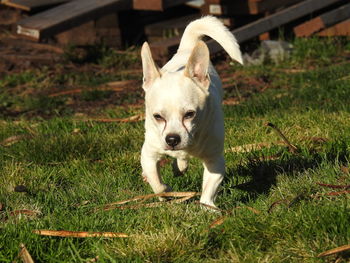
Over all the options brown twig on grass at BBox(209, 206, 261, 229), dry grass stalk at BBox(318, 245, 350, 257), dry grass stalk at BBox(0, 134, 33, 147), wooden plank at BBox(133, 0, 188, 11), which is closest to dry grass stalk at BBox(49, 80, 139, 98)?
wooden plank at BBox(133, 0, 188, 11)

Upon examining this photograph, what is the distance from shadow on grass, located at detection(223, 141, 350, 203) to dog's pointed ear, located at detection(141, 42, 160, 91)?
84cm

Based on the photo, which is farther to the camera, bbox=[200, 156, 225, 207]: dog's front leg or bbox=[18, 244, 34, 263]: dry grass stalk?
bbox=[200, 156, 225, 207]: dog's front leg

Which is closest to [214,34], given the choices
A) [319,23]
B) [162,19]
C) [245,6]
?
[245,6]

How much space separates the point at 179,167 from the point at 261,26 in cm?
421

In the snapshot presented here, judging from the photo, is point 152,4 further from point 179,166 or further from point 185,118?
point 185,118

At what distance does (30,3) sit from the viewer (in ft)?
29.9

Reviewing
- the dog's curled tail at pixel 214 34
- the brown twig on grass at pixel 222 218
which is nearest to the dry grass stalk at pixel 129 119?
the dog's curled tail at pixel 214 34

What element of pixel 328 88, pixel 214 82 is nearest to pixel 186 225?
pixel 214 82

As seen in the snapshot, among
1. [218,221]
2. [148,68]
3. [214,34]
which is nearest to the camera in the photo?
[218,221]

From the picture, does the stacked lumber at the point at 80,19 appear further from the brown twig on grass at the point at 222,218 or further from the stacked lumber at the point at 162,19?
the brown twig on grass at the point at 222,218

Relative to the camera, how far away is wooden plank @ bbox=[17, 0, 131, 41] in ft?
24.7

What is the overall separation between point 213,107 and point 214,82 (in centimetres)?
47

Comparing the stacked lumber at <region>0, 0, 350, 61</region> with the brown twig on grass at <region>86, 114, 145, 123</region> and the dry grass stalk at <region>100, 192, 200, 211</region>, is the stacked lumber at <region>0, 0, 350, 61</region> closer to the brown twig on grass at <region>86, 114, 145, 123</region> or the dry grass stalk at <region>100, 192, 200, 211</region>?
the brown twig on grass at <region>86, 114, 145, 123</region>

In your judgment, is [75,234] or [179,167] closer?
[75,234]
